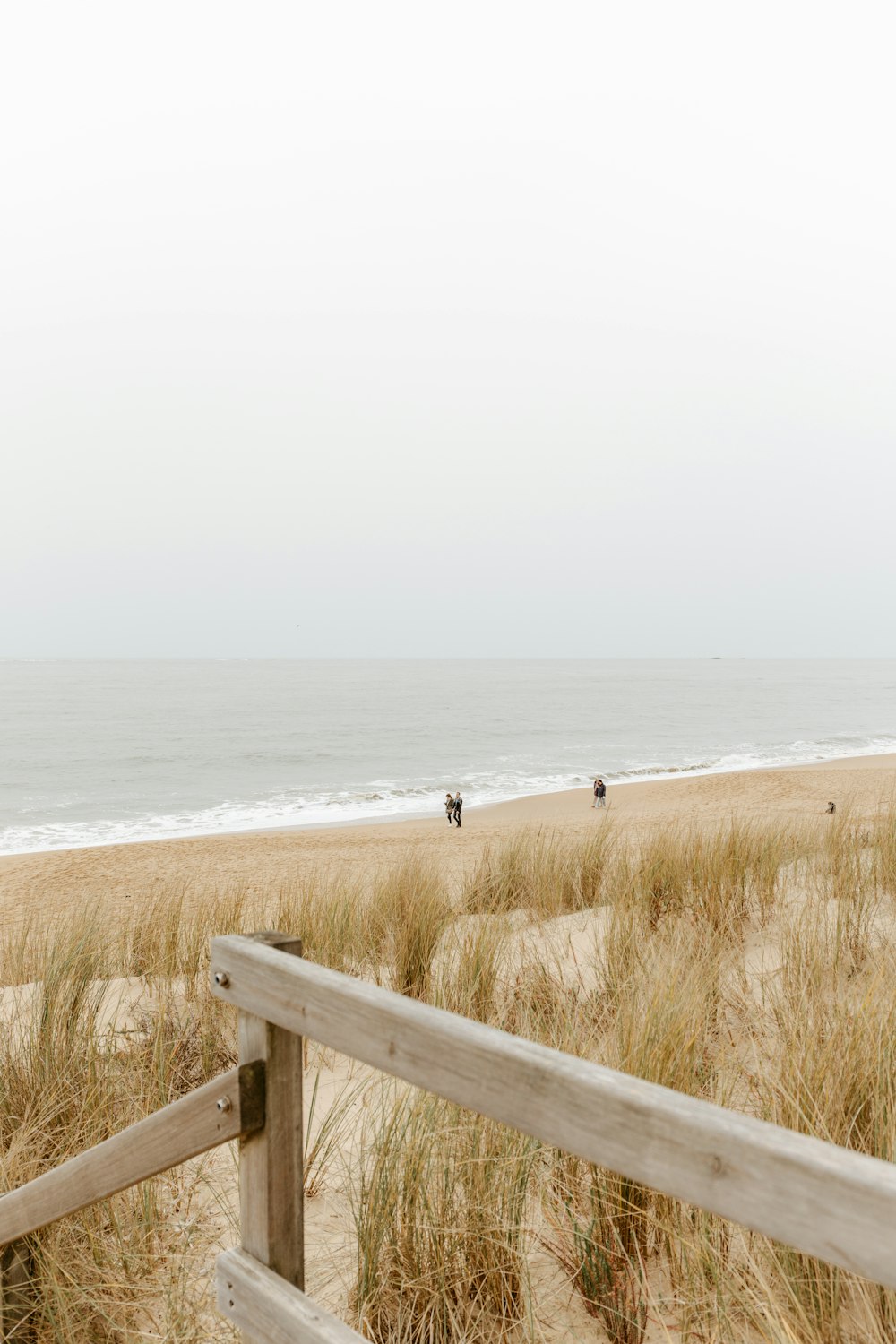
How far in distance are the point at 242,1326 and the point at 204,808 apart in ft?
76.9

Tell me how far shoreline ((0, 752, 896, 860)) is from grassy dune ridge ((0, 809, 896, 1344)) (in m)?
12.7

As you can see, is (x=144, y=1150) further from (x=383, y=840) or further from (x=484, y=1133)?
(x=383, y=840)

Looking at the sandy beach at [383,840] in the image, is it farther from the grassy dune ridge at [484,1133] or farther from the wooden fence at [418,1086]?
the wooden fence at [418,1086]

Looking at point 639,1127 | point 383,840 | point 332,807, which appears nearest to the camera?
point 639,1127

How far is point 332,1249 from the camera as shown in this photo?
2.47m

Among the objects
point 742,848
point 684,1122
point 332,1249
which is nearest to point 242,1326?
point 332,1249

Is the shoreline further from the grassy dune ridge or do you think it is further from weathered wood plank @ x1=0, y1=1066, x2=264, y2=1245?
weathered wood plank @ x1=0, y1=1066, x2=264, y2=1245

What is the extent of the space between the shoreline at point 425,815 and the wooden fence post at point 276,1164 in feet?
49.0

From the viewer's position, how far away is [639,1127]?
93 cm

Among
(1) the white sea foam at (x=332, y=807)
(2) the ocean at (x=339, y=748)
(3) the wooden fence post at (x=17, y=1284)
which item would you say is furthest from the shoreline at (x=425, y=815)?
(3) the wooden fence post at (x=17, y=1284)

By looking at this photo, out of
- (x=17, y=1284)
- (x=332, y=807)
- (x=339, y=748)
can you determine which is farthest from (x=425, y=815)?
(x=17, y=1284)

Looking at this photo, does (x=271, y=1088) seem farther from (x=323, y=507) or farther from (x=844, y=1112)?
(x=323, y=507)

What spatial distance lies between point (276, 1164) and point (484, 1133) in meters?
0.88

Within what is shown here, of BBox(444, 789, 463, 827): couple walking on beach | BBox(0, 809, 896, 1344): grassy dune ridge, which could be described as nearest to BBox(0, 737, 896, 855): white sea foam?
BBox(444, 789, 463, 827): couple walking on beach
